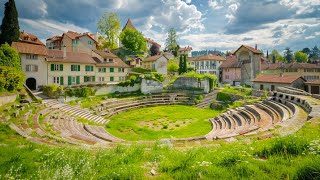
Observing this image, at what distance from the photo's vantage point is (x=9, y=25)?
39250 mm

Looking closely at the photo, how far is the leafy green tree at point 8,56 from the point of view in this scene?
83.0 feet

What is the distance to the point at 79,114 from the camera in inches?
952

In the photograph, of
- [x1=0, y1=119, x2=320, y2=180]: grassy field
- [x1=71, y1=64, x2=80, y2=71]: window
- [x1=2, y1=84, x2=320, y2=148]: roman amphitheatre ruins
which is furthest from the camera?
[x1=71, y1=64, x2=80, y2=71]: window

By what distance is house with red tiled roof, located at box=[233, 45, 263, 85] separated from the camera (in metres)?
50.9

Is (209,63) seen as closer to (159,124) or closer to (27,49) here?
(159,124)

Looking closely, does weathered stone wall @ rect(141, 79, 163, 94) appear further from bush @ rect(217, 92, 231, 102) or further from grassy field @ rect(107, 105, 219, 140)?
bush @ rect(217, 92, 231, 102)

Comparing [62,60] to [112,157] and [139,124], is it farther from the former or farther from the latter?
[112,157]

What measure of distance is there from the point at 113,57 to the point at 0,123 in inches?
1333

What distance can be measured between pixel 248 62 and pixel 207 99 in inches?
880

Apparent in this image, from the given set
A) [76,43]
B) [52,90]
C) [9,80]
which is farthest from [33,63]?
[76,43]

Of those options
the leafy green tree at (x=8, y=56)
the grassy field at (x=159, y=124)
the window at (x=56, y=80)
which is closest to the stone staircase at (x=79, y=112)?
the grassy field at (x=159, y=124)

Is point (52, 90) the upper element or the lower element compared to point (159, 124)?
upper

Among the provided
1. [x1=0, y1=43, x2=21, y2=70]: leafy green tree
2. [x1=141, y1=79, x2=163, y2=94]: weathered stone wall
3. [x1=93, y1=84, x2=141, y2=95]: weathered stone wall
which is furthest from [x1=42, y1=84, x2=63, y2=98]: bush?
[x1=141, y1=79, x2=163, y2=94]: weathered stone wall

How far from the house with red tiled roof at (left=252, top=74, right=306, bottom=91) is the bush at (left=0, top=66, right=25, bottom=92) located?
40.4m
